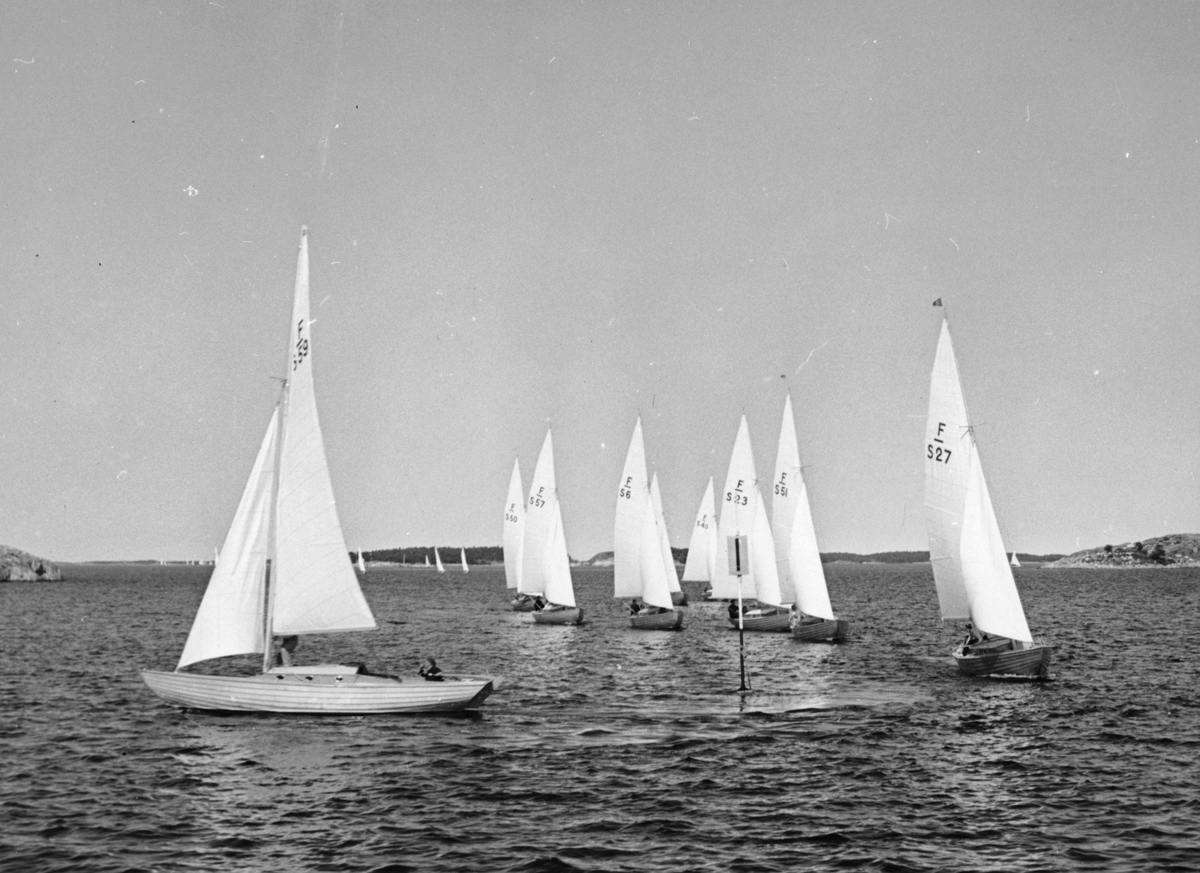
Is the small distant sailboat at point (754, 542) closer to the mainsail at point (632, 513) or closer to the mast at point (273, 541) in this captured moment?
the mainsail at point (632, 513)

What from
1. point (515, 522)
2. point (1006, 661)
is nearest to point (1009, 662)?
point (1006, 661)

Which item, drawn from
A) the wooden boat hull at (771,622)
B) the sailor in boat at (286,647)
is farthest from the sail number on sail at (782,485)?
the sailor in boat at (286,647)

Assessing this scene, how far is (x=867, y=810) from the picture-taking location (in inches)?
853

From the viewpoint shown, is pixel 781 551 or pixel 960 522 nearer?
pixel 960 522

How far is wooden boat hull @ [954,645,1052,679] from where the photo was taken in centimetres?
4088

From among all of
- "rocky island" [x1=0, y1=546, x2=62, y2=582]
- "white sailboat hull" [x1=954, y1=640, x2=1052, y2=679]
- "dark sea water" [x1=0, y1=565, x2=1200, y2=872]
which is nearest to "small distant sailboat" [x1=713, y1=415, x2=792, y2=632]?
"dark sea water" [x1=0, y1=565, x2=1200, y2=872]

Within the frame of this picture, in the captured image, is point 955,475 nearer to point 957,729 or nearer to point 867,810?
point 957,729

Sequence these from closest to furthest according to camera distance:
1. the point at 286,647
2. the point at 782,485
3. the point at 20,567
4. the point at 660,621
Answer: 1. the point at 286,647
2. the point at 782,485
3. the point at 660,621
4. the point at 20,567

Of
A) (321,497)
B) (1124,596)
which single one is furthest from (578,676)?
(1124,596)

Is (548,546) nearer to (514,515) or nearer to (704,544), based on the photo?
(514,515)

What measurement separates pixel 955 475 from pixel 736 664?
13340mm

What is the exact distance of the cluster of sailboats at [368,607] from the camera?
1219 inches

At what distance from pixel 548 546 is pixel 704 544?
36.6 metres

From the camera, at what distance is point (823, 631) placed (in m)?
61.5
